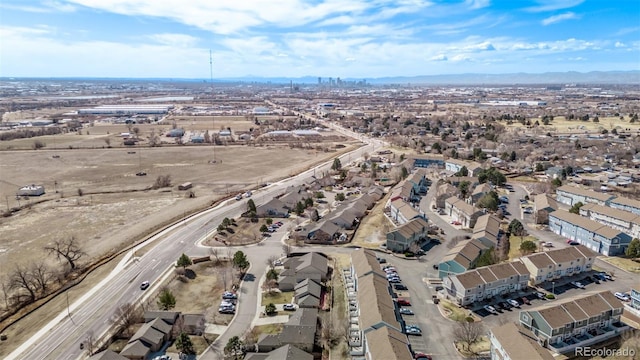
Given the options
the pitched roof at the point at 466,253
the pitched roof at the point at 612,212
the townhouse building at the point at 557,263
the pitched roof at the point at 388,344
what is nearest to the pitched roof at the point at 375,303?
the pitched roof at the point at 388,344

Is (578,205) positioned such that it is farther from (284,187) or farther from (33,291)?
(33,291)

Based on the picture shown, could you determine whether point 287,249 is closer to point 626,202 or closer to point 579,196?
point 579,196

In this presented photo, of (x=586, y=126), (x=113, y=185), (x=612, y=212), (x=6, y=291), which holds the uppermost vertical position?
(x=586, y=126)

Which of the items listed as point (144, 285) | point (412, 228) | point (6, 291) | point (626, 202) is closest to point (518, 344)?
point (412, 228)

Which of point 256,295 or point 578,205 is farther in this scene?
point 578,205

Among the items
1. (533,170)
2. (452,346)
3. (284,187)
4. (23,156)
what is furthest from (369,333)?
(23,156)
